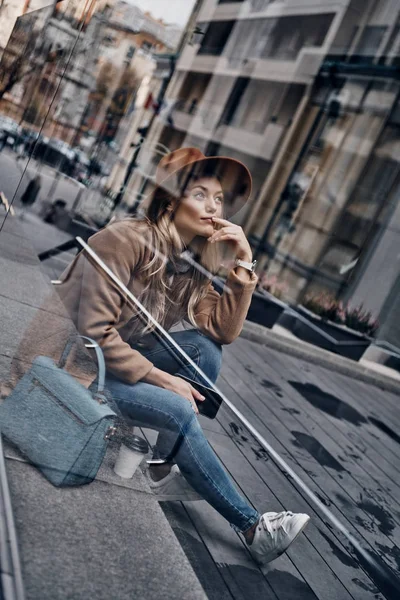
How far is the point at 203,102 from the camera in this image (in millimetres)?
2586

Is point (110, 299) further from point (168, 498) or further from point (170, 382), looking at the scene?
point (168, 498)

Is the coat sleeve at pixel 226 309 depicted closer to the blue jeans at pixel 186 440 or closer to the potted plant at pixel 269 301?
the blue jeans at pixel 186 440

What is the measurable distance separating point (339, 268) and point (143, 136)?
1.79 meters

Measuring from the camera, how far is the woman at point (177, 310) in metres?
1.98

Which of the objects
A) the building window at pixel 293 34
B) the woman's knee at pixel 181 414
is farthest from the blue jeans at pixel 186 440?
the building window at pixel 293 34

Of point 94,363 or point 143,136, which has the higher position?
point 143,136

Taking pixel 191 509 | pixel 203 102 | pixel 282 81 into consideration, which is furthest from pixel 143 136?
pixel 191 509

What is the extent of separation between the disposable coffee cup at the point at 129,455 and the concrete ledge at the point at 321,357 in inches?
51.1

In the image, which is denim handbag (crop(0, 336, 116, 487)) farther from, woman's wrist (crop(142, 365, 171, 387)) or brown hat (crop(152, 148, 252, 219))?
brown hat (crop(152, 148, 252, 219))

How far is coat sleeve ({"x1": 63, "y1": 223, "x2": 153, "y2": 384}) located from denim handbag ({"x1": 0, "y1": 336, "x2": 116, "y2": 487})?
5cm

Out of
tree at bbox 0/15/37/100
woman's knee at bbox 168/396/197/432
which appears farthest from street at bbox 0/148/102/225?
woman's knee at bbox 168/396/197/432

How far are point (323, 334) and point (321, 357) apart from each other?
217mm

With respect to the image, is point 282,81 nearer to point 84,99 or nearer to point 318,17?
point 318,17

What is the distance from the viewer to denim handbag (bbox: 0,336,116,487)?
1.90 meters
